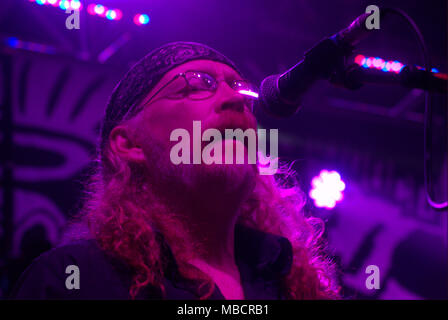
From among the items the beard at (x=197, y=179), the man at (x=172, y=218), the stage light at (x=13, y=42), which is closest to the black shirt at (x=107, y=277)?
the man at (x=172, y=218)

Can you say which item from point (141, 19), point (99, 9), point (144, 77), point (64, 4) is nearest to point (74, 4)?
point (64, 4)

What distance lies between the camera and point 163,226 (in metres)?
1.42

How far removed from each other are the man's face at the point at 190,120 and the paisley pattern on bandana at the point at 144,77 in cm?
3

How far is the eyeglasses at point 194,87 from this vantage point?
1.48 meters

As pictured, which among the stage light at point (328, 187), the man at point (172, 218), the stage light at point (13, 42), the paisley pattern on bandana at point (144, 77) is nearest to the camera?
the man at point (172, 218)

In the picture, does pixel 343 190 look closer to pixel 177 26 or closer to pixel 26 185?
pixel 177 26

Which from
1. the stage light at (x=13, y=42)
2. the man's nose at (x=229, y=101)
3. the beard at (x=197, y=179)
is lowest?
the beard at (x=197, y=179)

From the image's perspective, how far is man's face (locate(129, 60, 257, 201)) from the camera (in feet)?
4.47

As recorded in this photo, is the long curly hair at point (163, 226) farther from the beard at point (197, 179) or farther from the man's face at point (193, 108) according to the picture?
the man's face at point (193, 108)

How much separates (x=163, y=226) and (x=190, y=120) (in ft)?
1.31

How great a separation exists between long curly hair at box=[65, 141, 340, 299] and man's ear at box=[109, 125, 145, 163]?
3 cm

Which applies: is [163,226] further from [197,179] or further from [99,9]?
[99,9]

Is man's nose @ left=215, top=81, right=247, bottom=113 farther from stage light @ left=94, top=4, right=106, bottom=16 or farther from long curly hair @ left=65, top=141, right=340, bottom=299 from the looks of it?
stage light @ left=94, top=4, right=106, bottom=16

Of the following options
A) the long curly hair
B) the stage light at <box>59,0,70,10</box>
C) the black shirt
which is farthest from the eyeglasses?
the stage light at <box>59,0,70,10</box>
